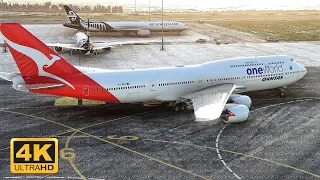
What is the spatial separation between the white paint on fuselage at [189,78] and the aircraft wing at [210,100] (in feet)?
3.75

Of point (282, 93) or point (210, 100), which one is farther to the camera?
point (282, 93)

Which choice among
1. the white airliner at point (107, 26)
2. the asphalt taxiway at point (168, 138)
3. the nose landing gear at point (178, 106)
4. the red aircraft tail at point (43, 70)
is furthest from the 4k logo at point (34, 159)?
the white airliner at point (107, 26)

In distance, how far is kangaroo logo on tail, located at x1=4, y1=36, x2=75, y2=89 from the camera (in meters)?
36.7

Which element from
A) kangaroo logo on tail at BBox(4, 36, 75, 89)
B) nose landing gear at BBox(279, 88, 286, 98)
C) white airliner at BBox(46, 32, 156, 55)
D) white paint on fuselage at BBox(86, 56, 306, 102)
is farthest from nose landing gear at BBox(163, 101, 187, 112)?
white airliner at BBox(46, 32, 156, 55)

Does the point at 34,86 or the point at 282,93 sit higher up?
the point at 34,86

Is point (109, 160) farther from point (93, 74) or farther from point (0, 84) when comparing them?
point (0, 84)

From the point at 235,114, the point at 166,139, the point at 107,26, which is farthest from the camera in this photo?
the point at 107,26

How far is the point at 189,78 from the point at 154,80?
451cm

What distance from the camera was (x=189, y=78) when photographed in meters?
44.2

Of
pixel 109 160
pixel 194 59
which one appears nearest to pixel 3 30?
pixel 109 160

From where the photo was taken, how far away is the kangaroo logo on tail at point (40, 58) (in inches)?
1443

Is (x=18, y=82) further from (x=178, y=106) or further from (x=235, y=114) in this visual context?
(x=235, y=114)

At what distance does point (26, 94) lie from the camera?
5050cm

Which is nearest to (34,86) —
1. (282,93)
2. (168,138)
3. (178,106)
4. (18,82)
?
(18,82)
